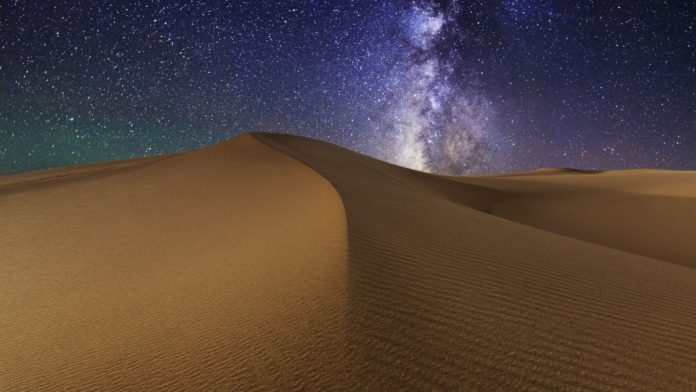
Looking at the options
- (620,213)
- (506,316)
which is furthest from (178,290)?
(620,213)

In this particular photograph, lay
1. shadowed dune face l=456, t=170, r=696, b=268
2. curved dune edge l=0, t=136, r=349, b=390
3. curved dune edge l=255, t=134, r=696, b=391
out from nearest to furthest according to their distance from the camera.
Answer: curved dune edge l=255, t=134, r=696, b=391 < curved dune edge l=0, t=136, r=349, b=390 < shadowed dune face l=456, t=170, r=696, b=268

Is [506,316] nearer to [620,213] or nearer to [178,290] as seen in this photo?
[178,290]

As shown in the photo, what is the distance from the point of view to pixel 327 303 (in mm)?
3068

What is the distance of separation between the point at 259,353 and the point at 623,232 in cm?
1293

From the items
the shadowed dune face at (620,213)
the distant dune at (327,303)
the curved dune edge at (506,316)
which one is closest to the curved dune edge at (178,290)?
the distant dune at (327,303)

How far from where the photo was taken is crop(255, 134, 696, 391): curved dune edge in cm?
240

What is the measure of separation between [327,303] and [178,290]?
1.91 metres

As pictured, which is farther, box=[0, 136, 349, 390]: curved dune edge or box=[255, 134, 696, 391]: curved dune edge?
box=[0, 136, 349, 390]: curved dune edge

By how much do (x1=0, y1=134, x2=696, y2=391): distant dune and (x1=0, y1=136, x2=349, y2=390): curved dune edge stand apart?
0.06 ft

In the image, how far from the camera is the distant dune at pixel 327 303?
2.45 metres

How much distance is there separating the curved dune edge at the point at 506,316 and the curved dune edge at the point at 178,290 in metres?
0.27

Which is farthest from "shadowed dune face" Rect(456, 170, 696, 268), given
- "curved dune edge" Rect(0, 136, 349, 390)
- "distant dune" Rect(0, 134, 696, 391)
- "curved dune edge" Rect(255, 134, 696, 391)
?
"curved dune edge" Rect(0, 136, 349, 390)

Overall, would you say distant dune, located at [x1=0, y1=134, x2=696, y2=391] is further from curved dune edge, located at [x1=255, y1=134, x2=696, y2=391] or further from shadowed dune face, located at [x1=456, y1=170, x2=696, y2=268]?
shadowed dune face, located at [x1=456, y1=170, x2=696, y2=268]

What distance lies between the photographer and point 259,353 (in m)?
2.55
